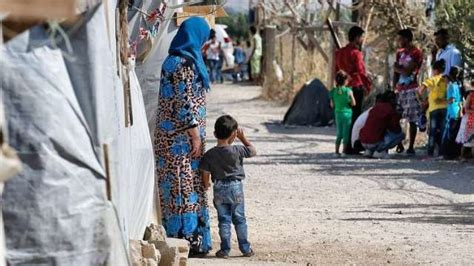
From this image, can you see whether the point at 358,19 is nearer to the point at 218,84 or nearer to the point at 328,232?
the point at 328,232

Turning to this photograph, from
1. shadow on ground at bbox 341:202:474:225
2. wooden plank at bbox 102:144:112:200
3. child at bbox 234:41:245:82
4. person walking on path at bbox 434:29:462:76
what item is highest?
wooden plank at bbox 102:144:112:200

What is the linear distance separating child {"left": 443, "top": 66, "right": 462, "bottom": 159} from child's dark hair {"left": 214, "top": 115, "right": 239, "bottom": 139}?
7259 millimetres

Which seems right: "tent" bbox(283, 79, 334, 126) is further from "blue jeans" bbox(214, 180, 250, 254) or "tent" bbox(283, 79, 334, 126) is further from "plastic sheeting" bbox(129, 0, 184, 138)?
"blue jeans" bbox(214, 180, 250, 254)

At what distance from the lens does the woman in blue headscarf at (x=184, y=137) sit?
905 cm

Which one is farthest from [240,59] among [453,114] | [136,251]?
[136,251]

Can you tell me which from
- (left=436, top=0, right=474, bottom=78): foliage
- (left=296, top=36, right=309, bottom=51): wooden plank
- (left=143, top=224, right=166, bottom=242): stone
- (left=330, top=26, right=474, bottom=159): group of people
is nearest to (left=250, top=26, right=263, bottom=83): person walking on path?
(left=296, top=36, right=309, bottom=51): wooden plank

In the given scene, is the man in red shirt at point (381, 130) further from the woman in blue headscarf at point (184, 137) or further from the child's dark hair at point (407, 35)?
the woman in blue headscarf at point (184, 137)

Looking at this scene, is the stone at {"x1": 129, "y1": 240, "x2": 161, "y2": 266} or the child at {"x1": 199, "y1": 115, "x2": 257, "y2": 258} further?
the child at {"x1": 199, "y1": 115, "x2": 257, "y2": 258}

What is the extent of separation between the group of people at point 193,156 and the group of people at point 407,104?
6992mm

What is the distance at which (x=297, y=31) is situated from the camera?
2711 centimetres

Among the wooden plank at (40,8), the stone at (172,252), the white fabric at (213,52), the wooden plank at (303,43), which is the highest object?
the wooden plank at (40,8)

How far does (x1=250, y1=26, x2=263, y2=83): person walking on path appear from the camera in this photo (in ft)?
121

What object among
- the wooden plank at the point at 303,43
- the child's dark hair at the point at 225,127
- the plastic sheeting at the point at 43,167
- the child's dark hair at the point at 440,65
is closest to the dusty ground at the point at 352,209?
the child's dark hair at the point at 225,127

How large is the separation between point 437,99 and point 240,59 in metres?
27.4
